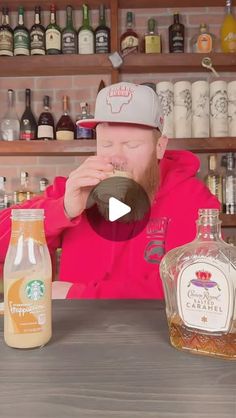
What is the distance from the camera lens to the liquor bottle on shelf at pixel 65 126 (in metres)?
2.37

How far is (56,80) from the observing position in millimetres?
2564

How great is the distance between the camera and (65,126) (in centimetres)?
249

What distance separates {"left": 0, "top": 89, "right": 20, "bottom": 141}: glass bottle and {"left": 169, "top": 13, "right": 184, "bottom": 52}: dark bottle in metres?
0.91

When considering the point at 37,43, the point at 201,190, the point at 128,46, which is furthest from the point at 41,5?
the point at 201,190

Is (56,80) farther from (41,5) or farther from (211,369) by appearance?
(211,369)

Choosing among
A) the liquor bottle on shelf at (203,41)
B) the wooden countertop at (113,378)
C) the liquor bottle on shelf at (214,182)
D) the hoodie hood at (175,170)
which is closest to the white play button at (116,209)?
the hoodie hood at (175,170)

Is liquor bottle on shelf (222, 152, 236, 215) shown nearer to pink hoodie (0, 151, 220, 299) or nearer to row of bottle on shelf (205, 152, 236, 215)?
row of bottle on shelf (205, 152, 236, 215)

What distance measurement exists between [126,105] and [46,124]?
57.0 inches

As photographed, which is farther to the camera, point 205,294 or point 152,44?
point 152,44

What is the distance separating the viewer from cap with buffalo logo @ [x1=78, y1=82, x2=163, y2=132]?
1.10m

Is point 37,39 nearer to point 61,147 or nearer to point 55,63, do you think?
point 55,63

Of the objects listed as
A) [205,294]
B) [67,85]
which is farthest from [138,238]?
[67,85]

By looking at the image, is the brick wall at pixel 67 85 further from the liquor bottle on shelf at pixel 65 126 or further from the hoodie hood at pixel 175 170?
the hoodie hood at pixel 175 170

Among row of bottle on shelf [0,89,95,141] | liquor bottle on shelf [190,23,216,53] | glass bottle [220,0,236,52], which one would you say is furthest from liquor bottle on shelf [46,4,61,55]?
glass bottle [220,0,236,52]
